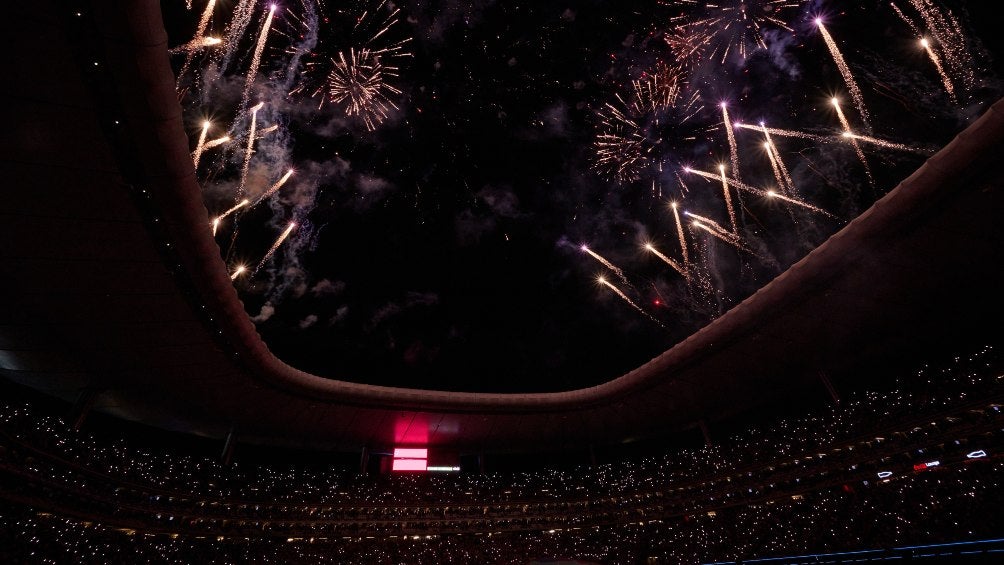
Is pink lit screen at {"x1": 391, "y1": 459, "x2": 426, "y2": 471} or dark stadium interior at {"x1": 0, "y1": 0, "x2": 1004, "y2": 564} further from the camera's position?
pink lit screen at {"x1": 391, "y1": 459, "x2": 426, "y2": 471}

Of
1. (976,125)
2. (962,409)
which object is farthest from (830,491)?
(976,125)

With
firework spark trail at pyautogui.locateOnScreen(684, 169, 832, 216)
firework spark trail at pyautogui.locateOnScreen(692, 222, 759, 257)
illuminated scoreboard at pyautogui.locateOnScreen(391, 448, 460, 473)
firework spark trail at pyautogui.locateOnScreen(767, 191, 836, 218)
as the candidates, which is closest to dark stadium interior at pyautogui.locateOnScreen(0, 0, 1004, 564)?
illuminated scoreboard at pyautogui.locateOnScreen(391, 448, 460, 473)

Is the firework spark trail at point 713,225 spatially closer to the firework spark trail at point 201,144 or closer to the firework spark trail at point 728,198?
the firework spark trail at point 728,198

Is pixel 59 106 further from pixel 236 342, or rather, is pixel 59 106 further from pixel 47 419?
pixel 47 419

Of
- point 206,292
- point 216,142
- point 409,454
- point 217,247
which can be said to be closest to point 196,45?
point 216,142

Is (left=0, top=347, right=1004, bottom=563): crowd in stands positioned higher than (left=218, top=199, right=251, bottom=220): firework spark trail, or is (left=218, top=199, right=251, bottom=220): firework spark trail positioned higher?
(left=218, top=199, right=251, bottom=220): firework spark trail

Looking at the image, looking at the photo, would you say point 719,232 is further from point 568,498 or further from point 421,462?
point 421,462

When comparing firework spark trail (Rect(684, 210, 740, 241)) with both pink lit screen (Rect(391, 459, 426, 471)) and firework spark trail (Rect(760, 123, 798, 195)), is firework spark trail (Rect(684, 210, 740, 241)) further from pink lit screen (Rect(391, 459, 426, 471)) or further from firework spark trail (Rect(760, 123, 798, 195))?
pink lit screen (Rect(391, 459, 426, 471))
